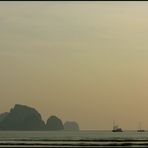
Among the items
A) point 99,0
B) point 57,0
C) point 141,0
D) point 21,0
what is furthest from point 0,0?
point 141,0

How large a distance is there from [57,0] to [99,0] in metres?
3.49

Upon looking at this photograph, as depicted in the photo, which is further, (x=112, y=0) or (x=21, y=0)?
(x=21, y=0)

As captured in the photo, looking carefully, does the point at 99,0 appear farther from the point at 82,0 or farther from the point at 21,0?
the point at 21,0

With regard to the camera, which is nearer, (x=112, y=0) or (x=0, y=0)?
(x=112, y=0)

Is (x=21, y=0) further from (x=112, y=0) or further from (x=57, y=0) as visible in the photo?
(x=112, y=0)

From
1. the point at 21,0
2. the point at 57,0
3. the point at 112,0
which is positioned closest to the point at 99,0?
the point at 112,0

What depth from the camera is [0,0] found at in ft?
117

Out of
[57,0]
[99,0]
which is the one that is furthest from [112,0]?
[57,0]

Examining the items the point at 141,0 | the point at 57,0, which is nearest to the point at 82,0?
the point at 57,0

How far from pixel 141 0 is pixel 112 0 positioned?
2.93 meters

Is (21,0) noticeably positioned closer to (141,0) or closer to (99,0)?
(99,0)

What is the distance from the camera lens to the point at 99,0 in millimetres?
33406

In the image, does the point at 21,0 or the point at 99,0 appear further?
the point at 21,0

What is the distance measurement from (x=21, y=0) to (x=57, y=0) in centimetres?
289
